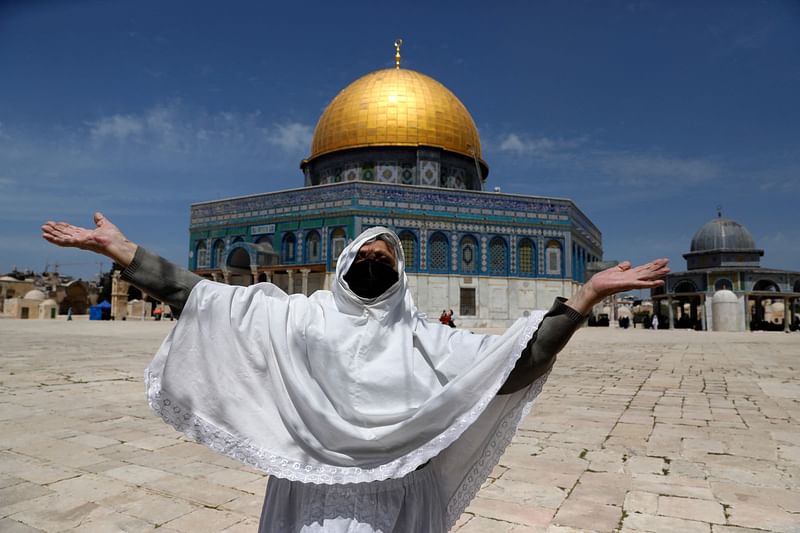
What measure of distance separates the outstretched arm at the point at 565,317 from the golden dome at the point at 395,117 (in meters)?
27.1

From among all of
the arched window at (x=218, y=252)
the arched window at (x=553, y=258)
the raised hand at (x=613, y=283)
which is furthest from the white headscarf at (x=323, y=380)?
the arched window at (x=218, y=252)

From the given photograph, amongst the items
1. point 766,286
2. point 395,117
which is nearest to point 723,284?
point 766,286

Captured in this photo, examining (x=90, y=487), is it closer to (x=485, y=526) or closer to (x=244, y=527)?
(x=244, y=527)

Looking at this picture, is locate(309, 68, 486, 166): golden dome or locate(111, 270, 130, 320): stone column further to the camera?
locate(111, 270, 130, 320): stone column

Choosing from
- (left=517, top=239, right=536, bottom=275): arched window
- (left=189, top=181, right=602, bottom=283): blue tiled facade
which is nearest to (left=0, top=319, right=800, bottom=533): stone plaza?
(left=189, top=181, right=602, bottom=283): blue tiled facade

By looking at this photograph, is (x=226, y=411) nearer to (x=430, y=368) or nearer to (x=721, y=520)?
(x=430, y=368)

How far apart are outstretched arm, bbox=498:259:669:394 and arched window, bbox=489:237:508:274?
996 inches

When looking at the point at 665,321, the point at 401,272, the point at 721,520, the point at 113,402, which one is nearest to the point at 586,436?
the point at 721,520

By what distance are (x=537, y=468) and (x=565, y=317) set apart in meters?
2.38

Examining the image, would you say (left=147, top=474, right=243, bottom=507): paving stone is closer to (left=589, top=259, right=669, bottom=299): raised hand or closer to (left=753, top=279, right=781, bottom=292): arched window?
(left=589, top=259, right=669, bottom=299): raised hand

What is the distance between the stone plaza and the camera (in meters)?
2.63

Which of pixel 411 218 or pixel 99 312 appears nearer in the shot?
pixel 411 218

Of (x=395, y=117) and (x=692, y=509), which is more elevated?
(x=395, y=117)

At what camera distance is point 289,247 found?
89.2 ft
